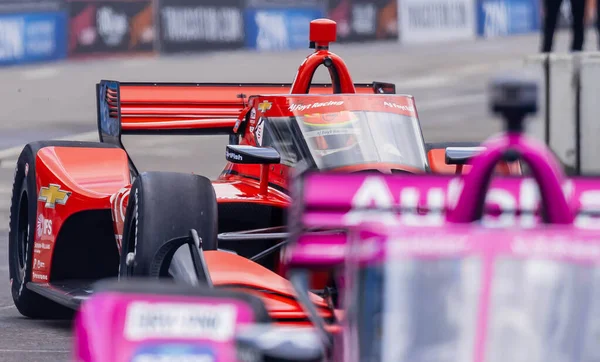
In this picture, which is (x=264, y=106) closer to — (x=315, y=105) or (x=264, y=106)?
(x=264, y=106)

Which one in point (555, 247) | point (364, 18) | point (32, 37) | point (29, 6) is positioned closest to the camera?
point (555, 247)

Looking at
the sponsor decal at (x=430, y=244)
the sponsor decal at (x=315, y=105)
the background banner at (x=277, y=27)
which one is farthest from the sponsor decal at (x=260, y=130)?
A: the background banner at (x=277, y=27)

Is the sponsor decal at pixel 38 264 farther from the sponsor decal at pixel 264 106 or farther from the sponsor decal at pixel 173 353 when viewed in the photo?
the sponsor decal at pixel 173 353

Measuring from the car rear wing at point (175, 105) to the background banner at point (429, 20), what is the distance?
19.6 metres

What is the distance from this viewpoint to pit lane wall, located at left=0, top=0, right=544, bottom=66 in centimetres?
2373

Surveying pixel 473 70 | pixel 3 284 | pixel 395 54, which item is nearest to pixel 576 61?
pixel 3 284

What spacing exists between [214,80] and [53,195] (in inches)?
547

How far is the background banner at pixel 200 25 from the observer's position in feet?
84.5

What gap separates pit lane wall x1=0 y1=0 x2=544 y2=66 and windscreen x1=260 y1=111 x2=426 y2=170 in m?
16.3

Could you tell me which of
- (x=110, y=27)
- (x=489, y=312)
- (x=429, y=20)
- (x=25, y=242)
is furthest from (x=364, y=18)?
(x=489, y=312)

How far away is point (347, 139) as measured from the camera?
7.10 meters

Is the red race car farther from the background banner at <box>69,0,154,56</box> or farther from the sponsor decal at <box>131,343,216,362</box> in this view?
the background banner at <box>69,0,154,56</box>

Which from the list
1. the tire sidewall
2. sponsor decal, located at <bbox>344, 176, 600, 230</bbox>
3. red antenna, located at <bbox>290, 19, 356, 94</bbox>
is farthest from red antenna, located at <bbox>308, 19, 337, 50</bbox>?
sponsor decal, located at <bbox>344, 176, 600, 230</bbox>

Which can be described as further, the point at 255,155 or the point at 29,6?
the point at 29,6
